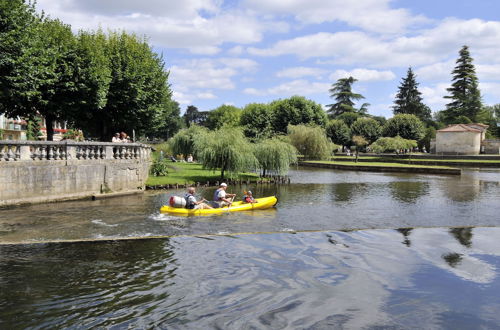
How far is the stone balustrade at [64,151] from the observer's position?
60.1ft

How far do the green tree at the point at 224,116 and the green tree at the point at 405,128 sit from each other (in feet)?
96.7

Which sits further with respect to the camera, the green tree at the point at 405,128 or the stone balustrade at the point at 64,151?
the green tree at the point at 405,128

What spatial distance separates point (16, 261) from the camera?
10.8m

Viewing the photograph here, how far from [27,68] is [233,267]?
15.0m

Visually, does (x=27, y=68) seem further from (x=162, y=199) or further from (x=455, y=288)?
(x=455, y=288)

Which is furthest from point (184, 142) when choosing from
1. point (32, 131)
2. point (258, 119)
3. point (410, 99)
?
point (410, 99)

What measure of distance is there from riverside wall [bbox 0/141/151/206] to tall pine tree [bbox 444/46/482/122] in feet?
235

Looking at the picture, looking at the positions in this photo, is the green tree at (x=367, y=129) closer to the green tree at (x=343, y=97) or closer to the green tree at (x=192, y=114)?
the green tree at (x=343, y=97)

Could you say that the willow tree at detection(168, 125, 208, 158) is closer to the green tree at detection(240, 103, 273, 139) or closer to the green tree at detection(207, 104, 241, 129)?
the green tree at detection(240, 103, 273, 139)

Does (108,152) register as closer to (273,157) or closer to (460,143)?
(273,157)

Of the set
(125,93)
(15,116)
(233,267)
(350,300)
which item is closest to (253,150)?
(125,93)

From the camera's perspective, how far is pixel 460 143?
63344 mm

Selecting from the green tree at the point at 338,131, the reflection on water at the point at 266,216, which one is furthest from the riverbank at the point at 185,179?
the green tree at the point at 338,131

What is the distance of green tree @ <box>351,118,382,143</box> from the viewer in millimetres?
77625
